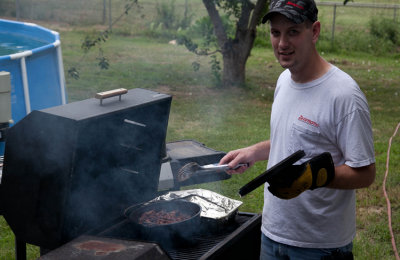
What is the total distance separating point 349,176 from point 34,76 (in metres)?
5.36

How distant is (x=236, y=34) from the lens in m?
8.81

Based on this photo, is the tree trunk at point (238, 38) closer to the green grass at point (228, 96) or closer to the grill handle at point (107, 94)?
the green grass at point (228, 96)

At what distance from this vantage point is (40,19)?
15.7 meters

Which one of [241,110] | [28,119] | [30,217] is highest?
[28,119]

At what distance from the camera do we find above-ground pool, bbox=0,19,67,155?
19.3 feet

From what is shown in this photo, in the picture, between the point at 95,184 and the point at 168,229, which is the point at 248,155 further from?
the point at 95,184

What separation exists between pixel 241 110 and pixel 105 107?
580 centimetres

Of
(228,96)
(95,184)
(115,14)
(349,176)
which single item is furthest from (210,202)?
(115,14)

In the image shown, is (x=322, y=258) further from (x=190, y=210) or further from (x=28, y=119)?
(x=28, y=119)

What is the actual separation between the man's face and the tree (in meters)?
6.42

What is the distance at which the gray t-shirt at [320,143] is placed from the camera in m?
1.92

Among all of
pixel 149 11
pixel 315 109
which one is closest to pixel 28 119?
pixel 315 109

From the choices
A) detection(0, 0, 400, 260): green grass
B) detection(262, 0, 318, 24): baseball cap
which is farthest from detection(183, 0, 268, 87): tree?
detection(262, 0, 318, 24): baseball cap

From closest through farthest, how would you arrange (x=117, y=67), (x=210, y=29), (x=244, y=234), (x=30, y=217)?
(x=30, y=217)
(x=244, y=234)
(x=210, y=29)
(x=117, y=67)
